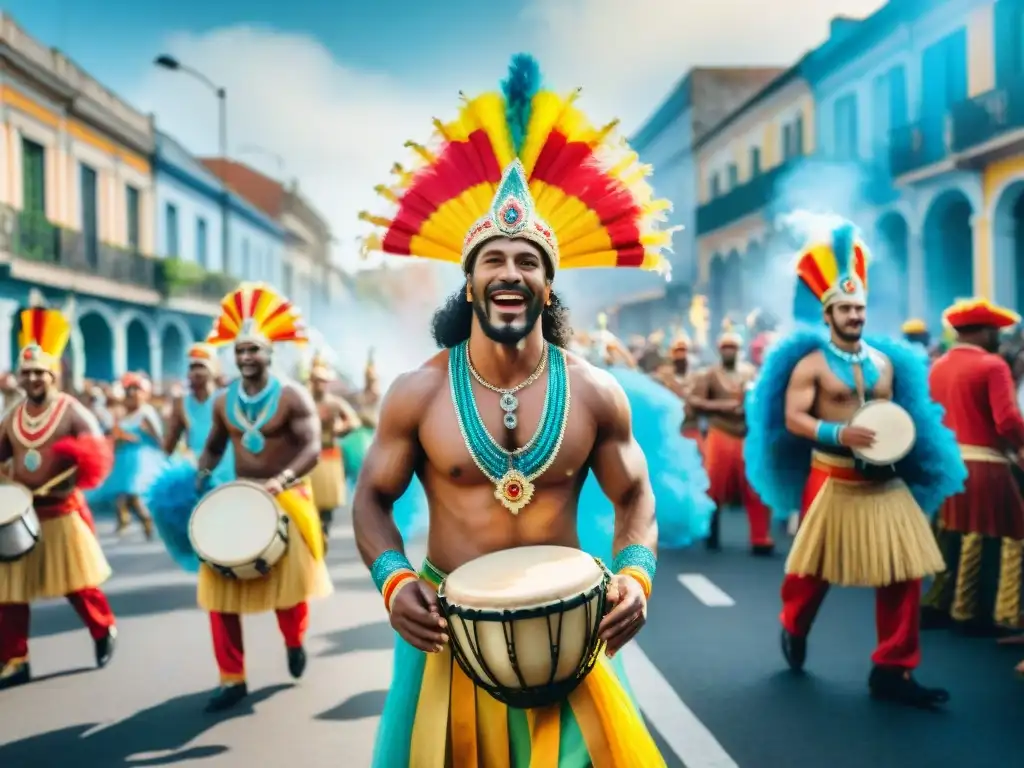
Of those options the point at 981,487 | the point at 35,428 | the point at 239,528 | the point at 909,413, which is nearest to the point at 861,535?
the point at 909,413

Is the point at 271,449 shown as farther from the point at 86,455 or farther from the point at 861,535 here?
the point at 861,535

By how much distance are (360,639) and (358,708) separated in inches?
62.8

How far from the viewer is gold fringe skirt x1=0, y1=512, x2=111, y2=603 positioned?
21.9 feet

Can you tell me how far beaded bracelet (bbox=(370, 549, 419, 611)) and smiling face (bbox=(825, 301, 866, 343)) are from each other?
3362 millimetres

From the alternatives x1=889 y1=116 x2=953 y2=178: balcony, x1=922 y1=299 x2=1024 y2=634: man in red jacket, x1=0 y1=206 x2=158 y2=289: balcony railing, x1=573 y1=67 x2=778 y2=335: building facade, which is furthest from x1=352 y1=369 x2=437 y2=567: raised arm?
x1=573 y1=67 x2=778 y2=335: building facade

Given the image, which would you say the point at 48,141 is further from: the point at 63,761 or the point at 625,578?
the point at 625,578

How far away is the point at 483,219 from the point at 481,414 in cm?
58

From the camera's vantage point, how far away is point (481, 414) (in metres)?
3.46

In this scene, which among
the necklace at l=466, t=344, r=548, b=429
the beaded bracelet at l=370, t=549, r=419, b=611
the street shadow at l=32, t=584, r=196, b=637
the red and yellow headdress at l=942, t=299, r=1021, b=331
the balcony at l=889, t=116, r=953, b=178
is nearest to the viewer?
the beaded bracelet at l=370, t=549, r=419, b=611

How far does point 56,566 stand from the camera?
6.84 meters

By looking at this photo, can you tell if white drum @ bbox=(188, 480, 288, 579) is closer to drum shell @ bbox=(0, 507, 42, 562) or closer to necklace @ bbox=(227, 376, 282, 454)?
necklace @ bbox=(227, 376, 282, 454)

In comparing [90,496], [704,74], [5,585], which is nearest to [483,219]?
[5,585]

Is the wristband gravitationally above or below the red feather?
below

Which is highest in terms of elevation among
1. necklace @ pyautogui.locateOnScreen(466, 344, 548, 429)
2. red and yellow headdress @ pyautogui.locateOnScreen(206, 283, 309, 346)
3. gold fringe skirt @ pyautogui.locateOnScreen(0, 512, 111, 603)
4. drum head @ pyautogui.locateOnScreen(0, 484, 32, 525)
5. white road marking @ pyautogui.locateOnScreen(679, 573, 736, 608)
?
red and yellow headdress @ pyautogui.locateOnScreen(206, 283, 309, 346)
